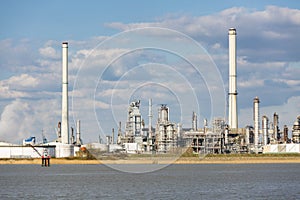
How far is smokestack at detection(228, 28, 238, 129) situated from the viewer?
19068cm

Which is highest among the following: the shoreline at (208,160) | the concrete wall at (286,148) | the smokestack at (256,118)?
the smokestack at (256,118)

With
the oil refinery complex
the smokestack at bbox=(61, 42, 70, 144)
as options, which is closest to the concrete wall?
the oil refinery complex

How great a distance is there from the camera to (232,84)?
192m

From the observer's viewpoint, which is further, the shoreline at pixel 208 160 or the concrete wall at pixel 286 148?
the concrete wall at pixel 286 148

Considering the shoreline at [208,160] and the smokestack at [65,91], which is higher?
the smokestack at [65,91]

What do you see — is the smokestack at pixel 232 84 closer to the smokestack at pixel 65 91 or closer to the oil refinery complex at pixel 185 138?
the oil refinery complex at pixel 185 138

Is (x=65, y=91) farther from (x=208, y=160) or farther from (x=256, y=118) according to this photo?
(x=256, y=118)

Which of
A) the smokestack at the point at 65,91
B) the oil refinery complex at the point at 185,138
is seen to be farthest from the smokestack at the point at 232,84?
the smokestack at the point at 65,91

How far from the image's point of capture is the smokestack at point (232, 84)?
7507 inches

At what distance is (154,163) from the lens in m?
163

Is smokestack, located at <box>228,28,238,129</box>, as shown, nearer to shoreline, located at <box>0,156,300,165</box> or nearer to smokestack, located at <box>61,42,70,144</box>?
shoreline, located at <box>0,156,300,165</box>

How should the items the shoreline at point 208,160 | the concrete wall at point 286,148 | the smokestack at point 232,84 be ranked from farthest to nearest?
the concrete wall at point 286,148 → the smokestack at point 232,84 → the shoreline at point 208,160

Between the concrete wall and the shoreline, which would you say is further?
the concrete wall

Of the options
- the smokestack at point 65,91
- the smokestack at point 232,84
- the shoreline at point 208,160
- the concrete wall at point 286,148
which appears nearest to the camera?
the smokestack at point 65,91
